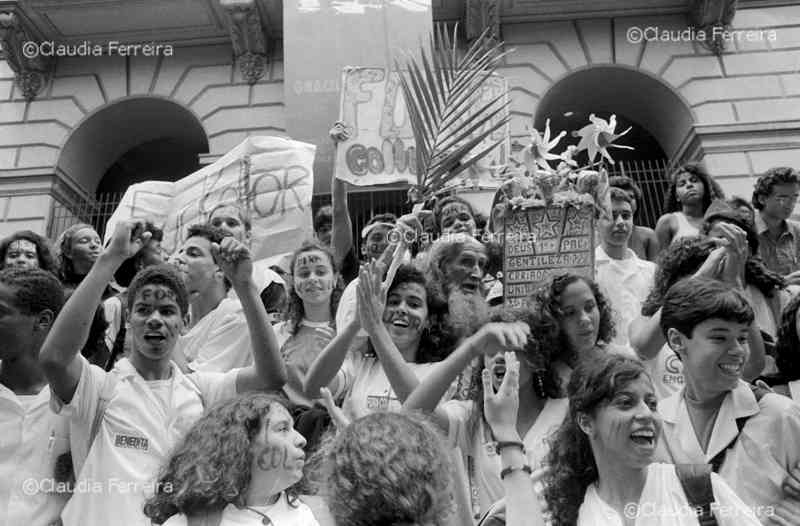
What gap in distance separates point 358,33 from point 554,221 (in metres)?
7.82

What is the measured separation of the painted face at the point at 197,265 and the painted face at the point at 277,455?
250cm

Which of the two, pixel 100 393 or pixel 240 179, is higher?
pixel 240 179

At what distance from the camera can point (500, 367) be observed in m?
3.64

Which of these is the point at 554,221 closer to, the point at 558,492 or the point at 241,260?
the point at 241,260

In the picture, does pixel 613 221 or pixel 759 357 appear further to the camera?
pixel 613 221

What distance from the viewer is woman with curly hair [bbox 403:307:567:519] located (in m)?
3.44

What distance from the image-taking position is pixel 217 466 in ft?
9.67

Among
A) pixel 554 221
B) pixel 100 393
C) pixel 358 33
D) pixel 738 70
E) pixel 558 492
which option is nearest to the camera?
pixel 558 492

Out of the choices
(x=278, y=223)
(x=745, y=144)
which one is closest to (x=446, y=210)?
(x=278, y=223)

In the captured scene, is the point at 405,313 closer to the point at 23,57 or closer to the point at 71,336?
the point at 71,336

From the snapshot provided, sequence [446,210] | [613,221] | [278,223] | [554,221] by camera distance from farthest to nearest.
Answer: [278,223]
[446,210]
[613,221]
[554,221]

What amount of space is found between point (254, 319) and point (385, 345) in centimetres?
63

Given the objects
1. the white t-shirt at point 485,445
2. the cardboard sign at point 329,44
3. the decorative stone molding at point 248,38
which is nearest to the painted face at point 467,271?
the white t-shirt at point 485,445

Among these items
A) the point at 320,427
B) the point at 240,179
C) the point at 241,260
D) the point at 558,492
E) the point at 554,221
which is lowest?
the point at 558,492
